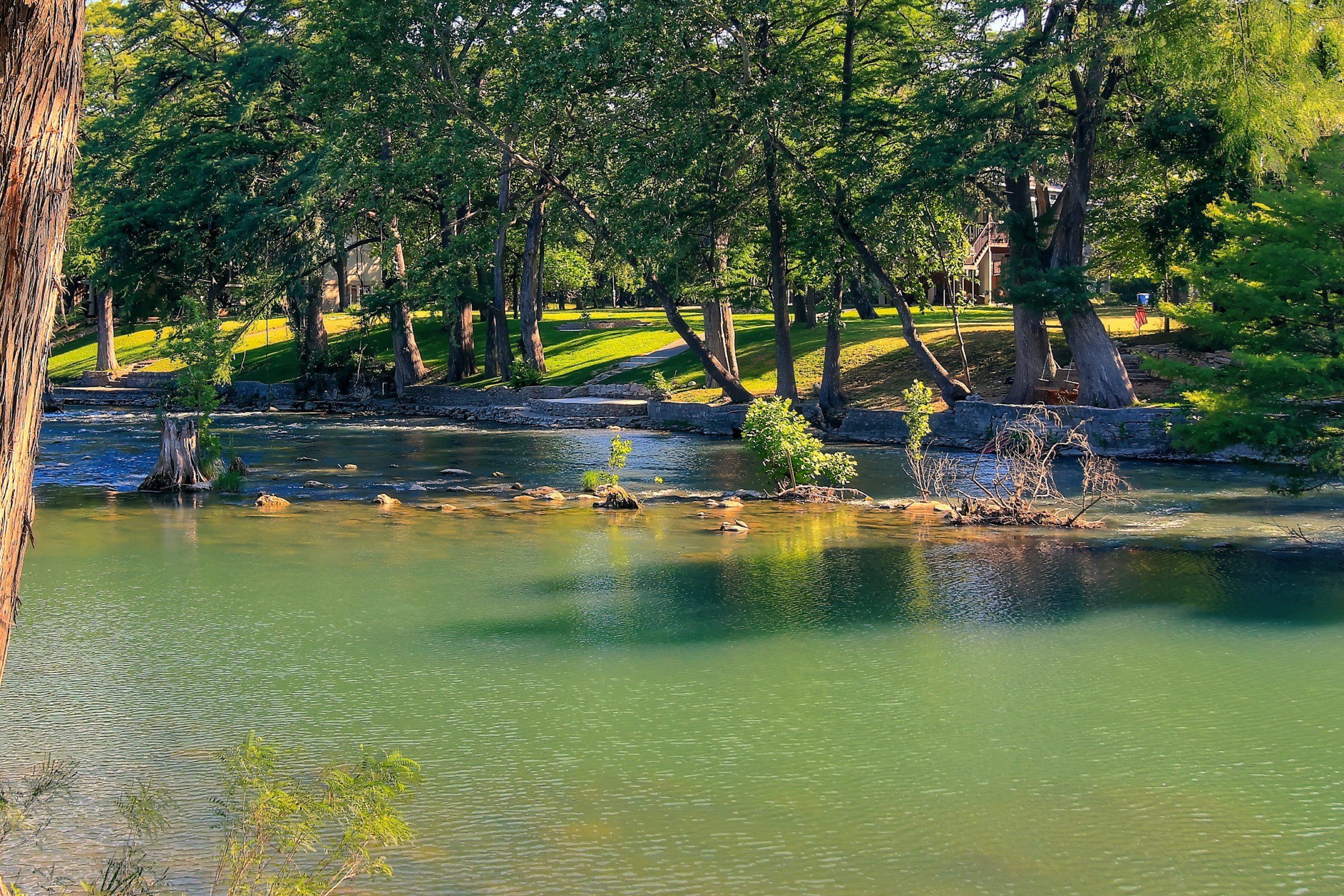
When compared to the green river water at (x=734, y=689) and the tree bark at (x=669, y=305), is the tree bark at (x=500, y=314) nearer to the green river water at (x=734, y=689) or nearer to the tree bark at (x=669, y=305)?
the tree bark at (x=669, y=305)

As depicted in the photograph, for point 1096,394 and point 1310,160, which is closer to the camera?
point 1310,160

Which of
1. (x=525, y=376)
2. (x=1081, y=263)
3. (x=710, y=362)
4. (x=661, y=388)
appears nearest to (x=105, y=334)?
(x=525, y=376)

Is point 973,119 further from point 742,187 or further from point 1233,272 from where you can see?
point 1233,272

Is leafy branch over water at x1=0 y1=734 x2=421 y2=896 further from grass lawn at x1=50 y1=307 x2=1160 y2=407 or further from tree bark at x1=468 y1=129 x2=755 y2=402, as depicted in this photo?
tree bark at x1=468 y1=129 x2=755 y2=402

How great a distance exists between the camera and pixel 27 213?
438 centimetres

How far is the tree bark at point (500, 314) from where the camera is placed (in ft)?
135

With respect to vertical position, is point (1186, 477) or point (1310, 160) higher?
point (1310, 160)

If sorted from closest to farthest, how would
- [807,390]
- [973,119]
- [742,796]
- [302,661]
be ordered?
[742,796]
[302,661]
[973,119]
[807,390]

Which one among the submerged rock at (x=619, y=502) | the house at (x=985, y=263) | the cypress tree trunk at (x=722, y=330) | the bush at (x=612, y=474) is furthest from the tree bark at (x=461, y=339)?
the submerged rock at (x=619, y=502)

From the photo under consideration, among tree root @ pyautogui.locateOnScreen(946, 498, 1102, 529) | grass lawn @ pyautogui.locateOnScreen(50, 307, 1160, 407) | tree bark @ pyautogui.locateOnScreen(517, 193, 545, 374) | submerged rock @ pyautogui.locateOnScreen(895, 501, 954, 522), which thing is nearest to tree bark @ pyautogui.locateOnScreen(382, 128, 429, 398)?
grass lawn @ pyautogui.locateOnScreen(50, 307, 1160, 407)

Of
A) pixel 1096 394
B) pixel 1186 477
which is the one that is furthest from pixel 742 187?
pixel 1186 477

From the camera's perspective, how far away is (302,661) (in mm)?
11711

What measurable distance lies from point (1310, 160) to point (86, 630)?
1463 centimetres

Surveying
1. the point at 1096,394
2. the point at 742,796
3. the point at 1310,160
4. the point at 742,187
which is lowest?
the point at 742,796
